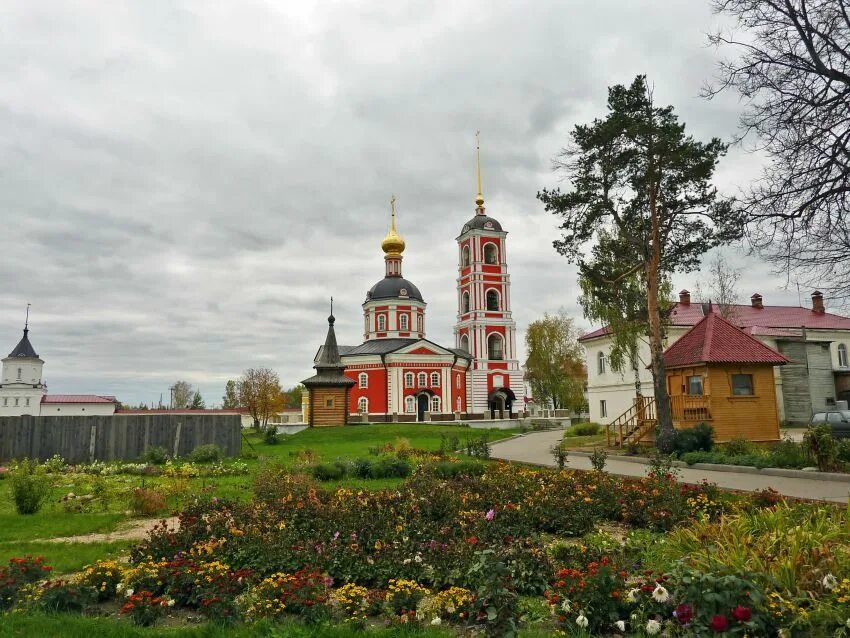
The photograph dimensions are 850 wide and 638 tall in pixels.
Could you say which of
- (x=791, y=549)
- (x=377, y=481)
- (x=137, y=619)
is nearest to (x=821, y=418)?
(x=377, y=481)

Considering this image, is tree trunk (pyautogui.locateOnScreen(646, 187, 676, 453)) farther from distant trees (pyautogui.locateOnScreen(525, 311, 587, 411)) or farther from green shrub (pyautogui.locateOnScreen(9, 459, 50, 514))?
distant trees (pyautogui.locateOnScreen(525, 311, 587, 411))

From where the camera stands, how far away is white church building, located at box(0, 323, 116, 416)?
60.2 m

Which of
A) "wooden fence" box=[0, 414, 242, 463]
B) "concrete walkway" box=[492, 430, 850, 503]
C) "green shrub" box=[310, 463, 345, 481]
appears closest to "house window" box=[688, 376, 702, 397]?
"concrete walkway" box=[492, 430, 850, 503]

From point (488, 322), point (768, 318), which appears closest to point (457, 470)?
point (768, 318)

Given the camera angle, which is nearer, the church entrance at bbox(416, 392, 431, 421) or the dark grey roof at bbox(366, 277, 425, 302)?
the church entrance at bbox(416, 392, 431, 421)

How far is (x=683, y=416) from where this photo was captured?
22.2 metres

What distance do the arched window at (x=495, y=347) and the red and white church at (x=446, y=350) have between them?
0.33 ft

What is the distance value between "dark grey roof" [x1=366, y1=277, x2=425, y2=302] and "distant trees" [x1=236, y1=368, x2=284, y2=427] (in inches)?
548

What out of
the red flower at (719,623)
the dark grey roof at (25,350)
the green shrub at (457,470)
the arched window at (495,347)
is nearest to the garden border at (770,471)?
the green shrub at (457,470)

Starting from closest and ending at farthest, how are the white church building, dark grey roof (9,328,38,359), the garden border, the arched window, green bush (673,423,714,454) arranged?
the garden border < green bush (673,423,714,454) < the arched window < the white church building < dark grey roof (9,328,38,359)

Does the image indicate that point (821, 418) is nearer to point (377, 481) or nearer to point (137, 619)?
point (377, 481)

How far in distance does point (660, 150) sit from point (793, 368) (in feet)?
77.0

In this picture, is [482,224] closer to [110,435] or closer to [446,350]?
[446,350]

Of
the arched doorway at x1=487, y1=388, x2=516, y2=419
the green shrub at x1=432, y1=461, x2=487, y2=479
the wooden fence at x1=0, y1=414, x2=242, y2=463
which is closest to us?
the green shrub at x1=432, y1=461, x2=487, y2=479
